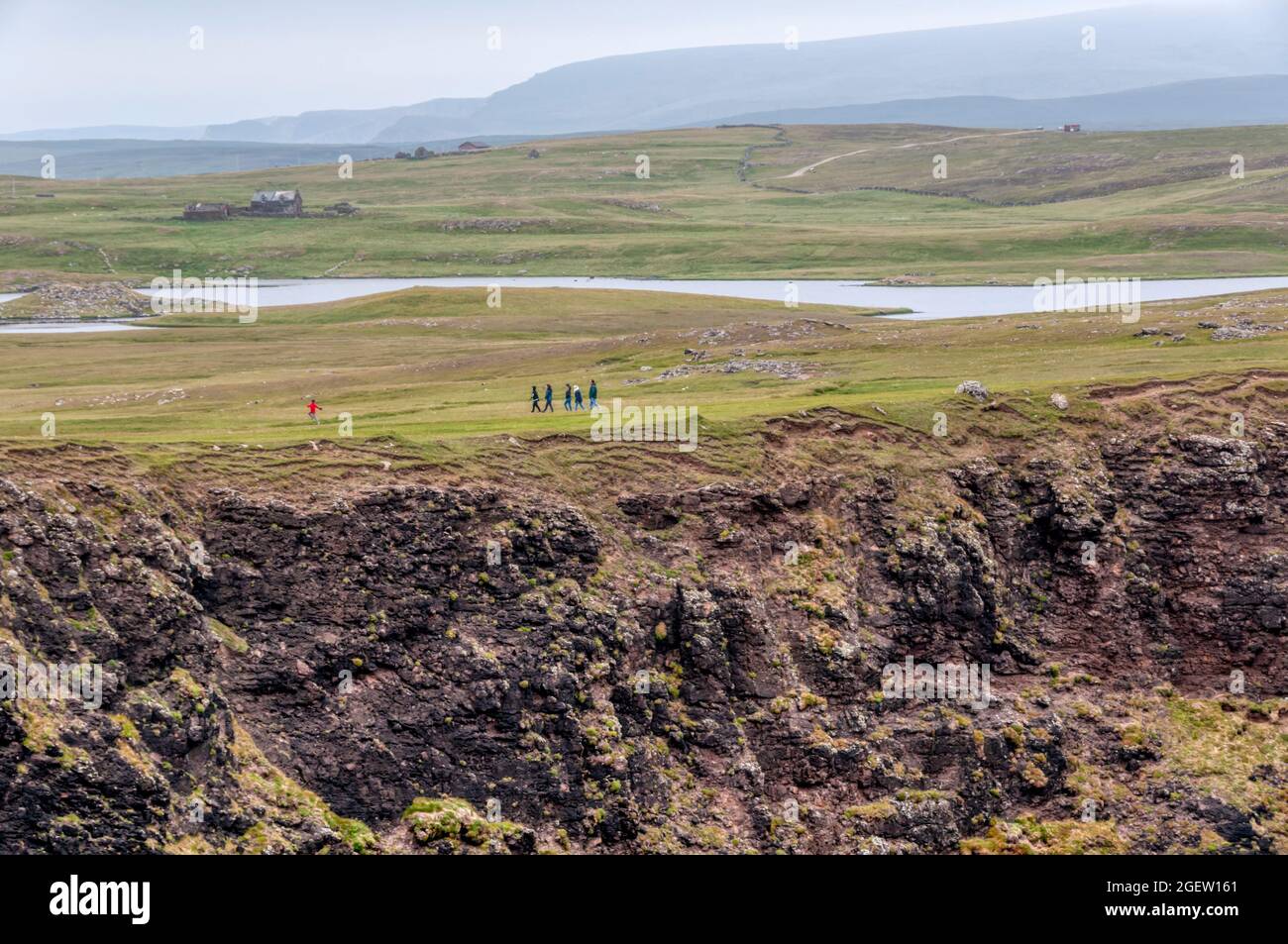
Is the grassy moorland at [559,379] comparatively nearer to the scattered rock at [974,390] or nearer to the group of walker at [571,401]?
the scattered rock at [974,390]

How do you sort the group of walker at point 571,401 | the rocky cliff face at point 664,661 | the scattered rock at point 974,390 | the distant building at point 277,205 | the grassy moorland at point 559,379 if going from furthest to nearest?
the distant building at point 277,205 → the group of walker at point 571,401 → the scattered rock at point 974,390 → the grassy moorland at point 559,379 → the rocky cliff face at point 664,661

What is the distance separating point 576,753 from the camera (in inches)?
1576

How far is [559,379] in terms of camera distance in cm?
7288

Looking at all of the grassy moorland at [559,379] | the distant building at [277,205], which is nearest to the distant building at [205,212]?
the distant building at [277,205]

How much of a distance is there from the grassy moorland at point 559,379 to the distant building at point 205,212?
274ft

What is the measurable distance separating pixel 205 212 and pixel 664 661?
164 metres

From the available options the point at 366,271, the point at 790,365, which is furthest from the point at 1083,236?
the point at 790,365

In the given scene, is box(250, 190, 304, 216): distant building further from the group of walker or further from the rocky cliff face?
the rocky cliff face

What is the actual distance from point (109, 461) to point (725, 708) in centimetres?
2047

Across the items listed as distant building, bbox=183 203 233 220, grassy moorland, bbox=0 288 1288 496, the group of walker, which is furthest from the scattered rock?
distant building, bbox=183 203 233 220

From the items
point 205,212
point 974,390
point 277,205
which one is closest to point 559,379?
point 974,390

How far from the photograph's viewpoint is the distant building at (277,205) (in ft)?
635

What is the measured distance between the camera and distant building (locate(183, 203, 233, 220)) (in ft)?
618

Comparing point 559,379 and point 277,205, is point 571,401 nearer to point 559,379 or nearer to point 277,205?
point 559,379
